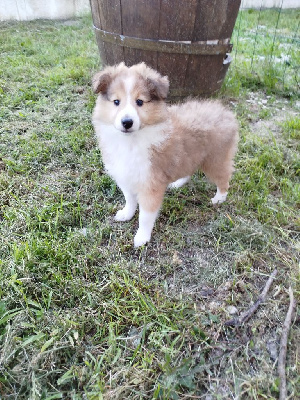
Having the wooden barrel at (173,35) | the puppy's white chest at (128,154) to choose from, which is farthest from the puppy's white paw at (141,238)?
the wooden barrel at (173,35)

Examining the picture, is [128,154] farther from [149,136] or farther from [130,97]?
[130,97]

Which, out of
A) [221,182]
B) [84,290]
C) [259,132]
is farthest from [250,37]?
[84,290]

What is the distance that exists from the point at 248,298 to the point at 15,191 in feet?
7.37

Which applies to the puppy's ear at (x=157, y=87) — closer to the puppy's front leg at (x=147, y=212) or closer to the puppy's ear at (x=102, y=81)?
the puppy's ear at (x=102, y=81)

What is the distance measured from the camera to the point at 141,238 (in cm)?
260

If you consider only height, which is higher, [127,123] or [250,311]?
[127,123]

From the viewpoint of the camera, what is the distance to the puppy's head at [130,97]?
2.14 m

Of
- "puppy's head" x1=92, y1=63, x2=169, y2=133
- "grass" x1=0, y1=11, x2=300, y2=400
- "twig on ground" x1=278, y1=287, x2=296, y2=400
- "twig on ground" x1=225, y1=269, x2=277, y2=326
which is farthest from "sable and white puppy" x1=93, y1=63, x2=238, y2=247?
"twig on ground" x1=278, y1=287, x2=296, y2=400

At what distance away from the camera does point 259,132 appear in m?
4.14

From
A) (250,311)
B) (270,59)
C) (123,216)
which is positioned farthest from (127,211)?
(270,59)

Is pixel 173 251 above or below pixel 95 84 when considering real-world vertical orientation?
below

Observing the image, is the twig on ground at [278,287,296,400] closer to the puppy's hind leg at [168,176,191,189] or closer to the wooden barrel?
the puppy's hind leg at [168,176,191,189]

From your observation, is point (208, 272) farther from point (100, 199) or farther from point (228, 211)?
point (100, 199)

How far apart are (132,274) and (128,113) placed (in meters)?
1.15
